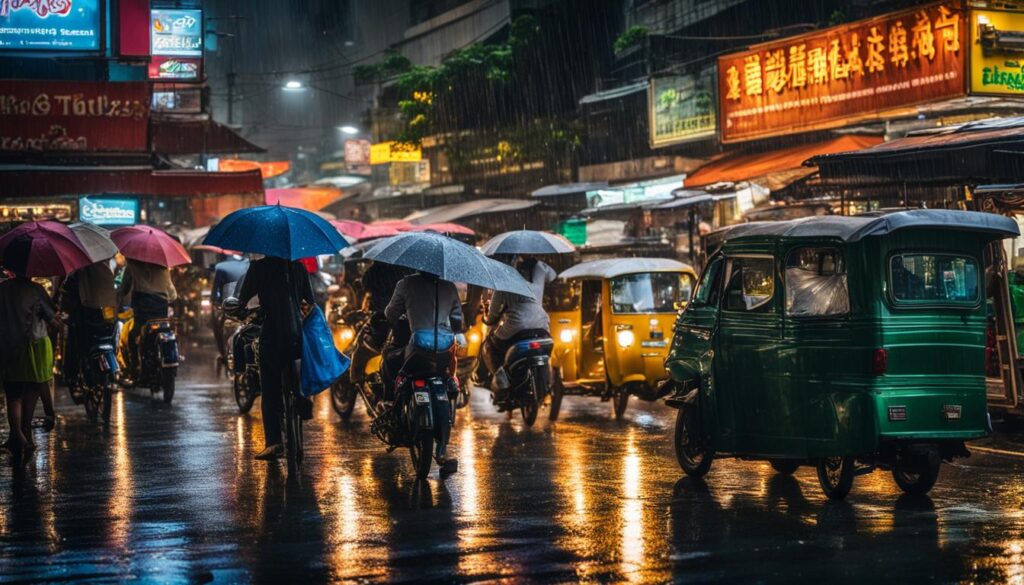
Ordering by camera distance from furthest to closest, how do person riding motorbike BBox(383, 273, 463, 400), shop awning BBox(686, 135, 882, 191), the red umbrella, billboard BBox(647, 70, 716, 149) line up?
billboard BBox(647, 70, 716, 149), shop awning BBox(686, 135, 882, 191), the red umbrella, person riding motorbike BBox(383, 273, 463, 400)

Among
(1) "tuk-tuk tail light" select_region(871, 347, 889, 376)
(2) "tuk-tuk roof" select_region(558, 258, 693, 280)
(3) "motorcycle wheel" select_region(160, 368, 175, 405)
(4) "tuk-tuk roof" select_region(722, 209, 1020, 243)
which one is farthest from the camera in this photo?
(3) "motorcycle wheel" select_region(160, 368, 175, 405)

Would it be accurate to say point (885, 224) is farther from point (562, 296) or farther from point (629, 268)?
point (562, 296)

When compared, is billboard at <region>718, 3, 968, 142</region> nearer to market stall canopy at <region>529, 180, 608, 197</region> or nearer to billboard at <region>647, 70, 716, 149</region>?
billboard at <region>647, 70, 716, 149</region>

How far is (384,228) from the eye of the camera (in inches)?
1346

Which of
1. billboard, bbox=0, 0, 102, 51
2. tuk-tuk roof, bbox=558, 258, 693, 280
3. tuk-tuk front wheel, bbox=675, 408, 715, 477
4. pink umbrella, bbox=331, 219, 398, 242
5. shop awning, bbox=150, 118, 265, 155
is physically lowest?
tuk-tuk front wheel, bbox=675, 408, 715, 477

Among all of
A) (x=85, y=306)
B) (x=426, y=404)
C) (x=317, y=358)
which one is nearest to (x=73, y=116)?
(x=85, y=306)

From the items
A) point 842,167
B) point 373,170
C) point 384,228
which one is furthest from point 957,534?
point 373,170

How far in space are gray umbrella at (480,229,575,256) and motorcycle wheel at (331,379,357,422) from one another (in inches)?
86.1

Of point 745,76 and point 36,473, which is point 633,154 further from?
point 36,473

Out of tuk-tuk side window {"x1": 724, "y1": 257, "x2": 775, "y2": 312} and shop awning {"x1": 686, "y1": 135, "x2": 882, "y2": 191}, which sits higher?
shop awning {"x1": 686, "y1": 135, "x2": 882, "y2": 191}

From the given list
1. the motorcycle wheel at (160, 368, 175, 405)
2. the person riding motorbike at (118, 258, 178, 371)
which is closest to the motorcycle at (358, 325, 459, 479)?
A: the person riding motorbike at (118, 258, 178, 371)

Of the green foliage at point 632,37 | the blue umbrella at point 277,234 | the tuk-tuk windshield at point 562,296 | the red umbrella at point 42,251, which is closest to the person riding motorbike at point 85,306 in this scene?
the red umbrella at point 42,251

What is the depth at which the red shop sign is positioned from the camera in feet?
78.4

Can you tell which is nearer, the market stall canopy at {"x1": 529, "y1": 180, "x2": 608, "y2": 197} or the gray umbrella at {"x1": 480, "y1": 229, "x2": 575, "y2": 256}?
the gray umbrella at {"x1": 480, "y1": 229, "x2": 575, "y2": 256}
